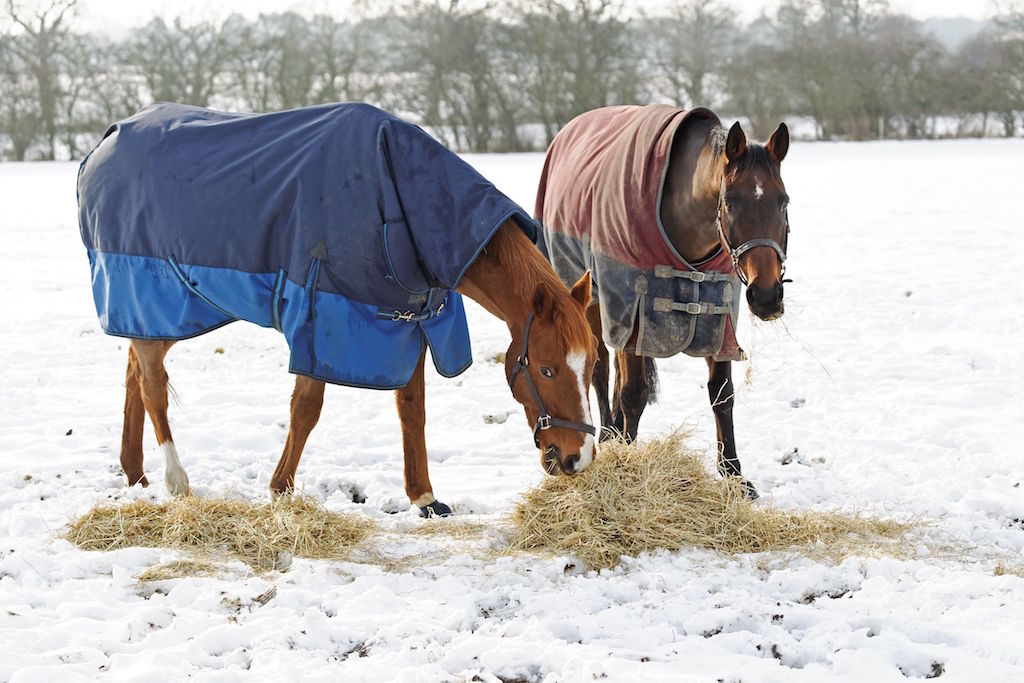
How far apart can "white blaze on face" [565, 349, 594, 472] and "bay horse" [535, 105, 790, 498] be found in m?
0.78

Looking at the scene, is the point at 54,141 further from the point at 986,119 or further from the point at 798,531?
the point at 798,531

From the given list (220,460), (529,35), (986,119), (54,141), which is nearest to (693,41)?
(529,35)

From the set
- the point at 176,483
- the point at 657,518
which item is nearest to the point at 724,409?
the point at 657,518

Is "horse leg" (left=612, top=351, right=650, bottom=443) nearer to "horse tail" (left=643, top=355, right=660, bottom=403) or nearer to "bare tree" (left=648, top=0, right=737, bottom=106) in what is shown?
→ "horse tail" (left=643, top=355, right=660, bottom=403)

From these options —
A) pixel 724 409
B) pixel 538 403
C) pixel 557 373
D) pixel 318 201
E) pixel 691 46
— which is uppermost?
pixel 691 46

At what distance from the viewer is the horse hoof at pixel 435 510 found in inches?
165

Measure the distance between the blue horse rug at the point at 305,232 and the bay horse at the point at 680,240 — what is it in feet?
2.56

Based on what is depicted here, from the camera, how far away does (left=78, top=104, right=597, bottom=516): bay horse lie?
3623 millimetres

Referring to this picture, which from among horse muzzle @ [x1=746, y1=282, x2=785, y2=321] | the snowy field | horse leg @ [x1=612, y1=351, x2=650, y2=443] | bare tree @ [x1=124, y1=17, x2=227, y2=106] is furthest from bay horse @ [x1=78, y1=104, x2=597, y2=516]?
bare tree @ [x1=124, y1=17, x2=227, y2=106]

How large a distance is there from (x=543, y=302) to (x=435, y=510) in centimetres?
123

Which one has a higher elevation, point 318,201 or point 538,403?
point 318,201

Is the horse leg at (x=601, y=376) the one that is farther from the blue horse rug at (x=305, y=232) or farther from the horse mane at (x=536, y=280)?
the horse mane at (x=536, y=280)

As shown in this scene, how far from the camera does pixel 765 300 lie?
3.77 metres

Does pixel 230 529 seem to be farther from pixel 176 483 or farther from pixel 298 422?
pixel 176 483
